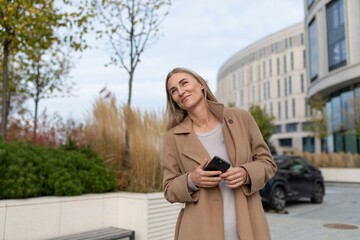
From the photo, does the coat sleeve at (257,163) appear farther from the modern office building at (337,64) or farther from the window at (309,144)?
the window at (309,144)

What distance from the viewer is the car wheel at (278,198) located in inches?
393

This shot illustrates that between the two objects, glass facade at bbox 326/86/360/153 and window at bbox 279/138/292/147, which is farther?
window at bbox 279/138/292/147

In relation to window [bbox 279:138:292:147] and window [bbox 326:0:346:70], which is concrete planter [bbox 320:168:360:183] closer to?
window [bbox 326:0:346:70]

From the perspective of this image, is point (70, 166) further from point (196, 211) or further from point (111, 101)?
point (196, 211)

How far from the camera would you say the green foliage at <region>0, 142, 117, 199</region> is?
442 cm

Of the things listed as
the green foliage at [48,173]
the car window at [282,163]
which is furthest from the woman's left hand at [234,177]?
the car window at [282,163]

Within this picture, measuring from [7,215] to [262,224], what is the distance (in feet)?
10.7

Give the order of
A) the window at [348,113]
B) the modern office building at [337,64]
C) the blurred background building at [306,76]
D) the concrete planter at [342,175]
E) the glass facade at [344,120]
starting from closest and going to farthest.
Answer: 1. the concrete planter at [342,175]
2. the glass facade at [344,120]
3. the window at [348,113]
4. the modern office building at [337,64]
5. the blurred background building at [306,76]

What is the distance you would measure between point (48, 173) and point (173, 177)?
3441mm

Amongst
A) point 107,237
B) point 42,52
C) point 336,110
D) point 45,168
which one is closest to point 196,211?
point 107,237

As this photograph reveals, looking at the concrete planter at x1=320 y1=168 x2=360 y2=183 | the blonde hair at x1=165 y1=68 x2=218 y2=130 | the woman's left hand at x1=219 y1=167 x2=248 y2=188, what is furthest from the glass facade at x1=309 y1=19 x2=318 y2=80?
the woman's left hand at x1=219 y1=167 x2=248 y2=188

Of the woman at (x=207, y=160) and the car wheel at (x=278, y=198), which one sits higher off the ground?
the woman at (x=207, y=160)

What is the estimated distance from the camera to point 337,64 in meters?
29.1

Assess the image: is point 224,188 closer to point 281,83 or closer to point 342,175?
point 342,175
